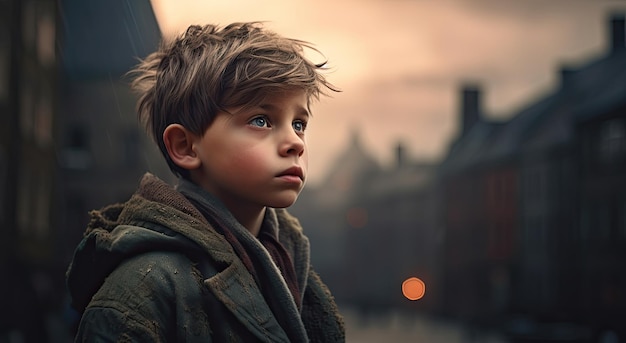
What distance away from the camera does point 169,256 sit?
1.62 m

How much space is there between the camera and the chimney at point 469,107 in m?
39.0

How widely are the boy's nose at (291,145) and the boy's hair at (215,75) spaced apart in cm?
8

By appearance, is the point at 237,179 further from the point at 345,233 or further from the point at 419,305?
the point at 345,233

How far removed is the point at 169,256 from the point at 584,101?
25.9 m

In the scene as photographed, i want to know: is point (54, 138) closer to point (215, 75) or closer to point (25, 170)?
point (25, 170)

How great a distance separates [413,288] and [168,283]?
37.0 metres

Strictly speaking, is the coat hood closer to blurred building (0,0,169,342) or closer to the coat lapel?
the coat lapel

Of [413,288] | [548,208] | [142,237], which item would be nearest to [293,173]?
[142,237]

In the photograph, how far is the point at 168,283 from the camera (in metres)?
1.59

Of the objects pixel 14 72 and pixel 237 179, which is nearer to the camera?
pixel 237 179

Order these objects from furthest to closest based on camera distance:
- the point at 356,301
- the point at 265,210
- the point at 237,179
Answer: the point at 356,301
the point at 265,210
the point at 237,179

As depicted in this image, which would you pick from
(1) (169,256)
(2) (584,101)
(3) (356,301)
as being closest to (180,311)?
(1) (169,256)

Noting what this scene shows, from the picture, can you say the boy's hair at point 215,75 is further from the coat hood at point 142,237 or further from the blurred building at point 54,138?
the blurred building at point 54,138

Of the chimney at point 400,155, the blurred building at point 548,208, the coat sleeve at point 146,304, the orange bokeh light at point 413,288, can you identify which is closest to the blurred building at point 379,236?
the chimney at point 400,155
